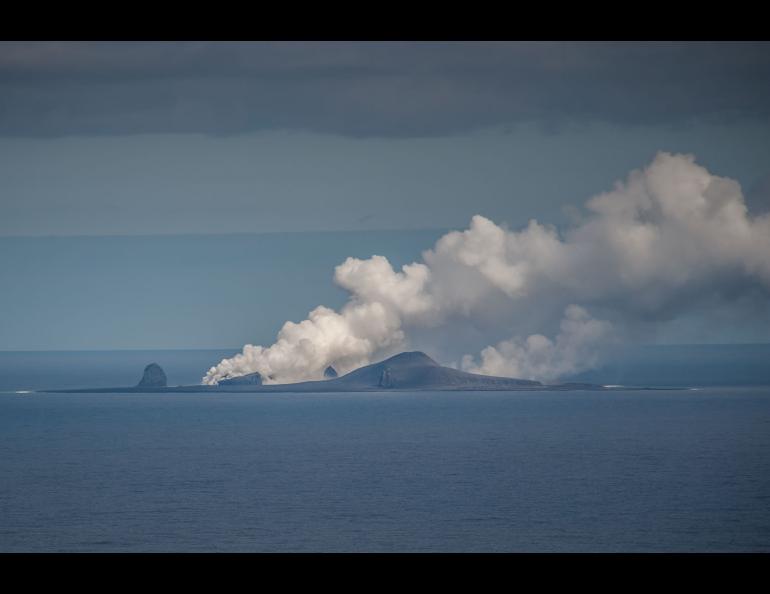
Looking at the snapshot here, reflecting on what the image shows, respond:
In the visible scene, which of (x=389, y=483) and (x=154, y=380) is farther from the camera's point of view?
(x=154, y=380)

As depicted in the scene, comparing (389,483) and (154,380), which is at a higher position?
(154,380)

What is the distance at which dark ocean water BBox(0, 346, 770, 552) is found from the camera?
23.1m

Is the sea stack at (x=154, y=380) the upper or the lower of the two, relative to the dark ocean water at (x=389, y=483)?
upper

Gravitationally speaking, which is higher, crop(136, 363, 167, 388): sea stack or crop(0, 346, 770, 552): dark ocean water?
crop(136, 363, 167, 388): sea stack

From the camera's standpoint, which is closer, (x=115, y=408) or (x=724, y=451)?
(x=724, y=451)

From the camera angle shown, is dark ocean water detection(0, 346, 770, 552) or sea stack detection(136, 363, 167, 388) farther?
sea stack detection(136, 363, 167, 388)

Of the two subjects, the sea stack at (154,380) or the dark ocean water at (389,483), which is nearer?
the dark ocean water at (389,483)

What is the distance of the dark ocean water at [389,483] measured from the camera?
23109 mm

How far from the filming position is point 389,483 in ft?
107

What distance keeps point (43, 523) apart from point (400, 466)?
49.5 ft

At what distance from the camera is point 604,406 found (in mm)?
84750
